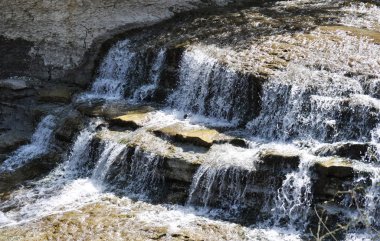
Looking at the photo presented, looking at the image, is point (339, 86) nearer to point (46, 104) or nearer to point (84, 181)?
point (84, 181)

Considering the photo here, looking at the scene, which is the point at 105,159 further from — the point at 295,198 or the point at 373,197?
the point at 373,197

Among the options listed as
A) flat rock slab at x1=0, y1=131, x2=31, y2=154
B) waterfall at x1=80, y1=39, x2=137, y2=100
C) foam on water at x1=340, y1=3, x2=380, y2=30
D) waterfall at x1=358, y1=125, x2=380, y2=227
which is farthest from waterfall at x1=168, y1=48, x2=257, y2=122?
foam on water at x1=340, y1=3, x2=380, y2=30

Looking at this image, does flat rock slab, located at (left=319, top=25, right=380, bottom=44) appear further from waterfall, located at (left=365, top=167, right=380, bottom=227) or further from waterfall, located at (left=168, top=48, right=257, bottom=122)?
waterfall, located at (left=365, top=167, right=380, bottom=227)

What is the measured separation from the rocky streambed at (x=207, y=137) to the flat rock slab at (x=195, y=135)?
20 mm

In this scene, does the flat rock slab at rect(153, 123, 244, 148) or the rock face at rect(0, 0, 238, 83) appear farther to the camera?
the rock face at rect(0, 0, 238, 83)

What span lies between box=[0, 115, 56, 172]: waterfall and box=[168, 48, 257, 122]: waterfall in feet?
8.77

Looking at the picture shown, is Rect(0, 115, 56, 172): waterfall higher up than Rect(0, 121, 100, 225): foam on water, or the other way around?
Rect(0, 115, 56, 172): waterfall

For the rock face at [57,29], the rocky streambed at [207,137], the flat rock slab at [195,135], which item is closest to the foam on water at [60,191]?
the rocky streambed at [207,137]

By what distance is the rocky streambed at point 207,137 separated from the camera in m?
7.73

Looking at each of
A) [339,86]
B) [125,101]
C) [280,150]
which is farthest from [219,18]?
[280,150]

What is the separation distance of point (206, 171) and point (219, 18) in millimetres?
6328

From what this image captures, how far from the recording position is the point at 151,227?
25.0 feet

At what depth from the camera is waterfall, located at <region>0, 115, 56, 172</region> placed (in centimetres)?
1005

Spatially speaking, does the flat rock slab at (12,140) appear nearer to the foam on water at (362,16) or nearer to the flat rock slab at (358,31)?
the flat rock slab at (358,31)
